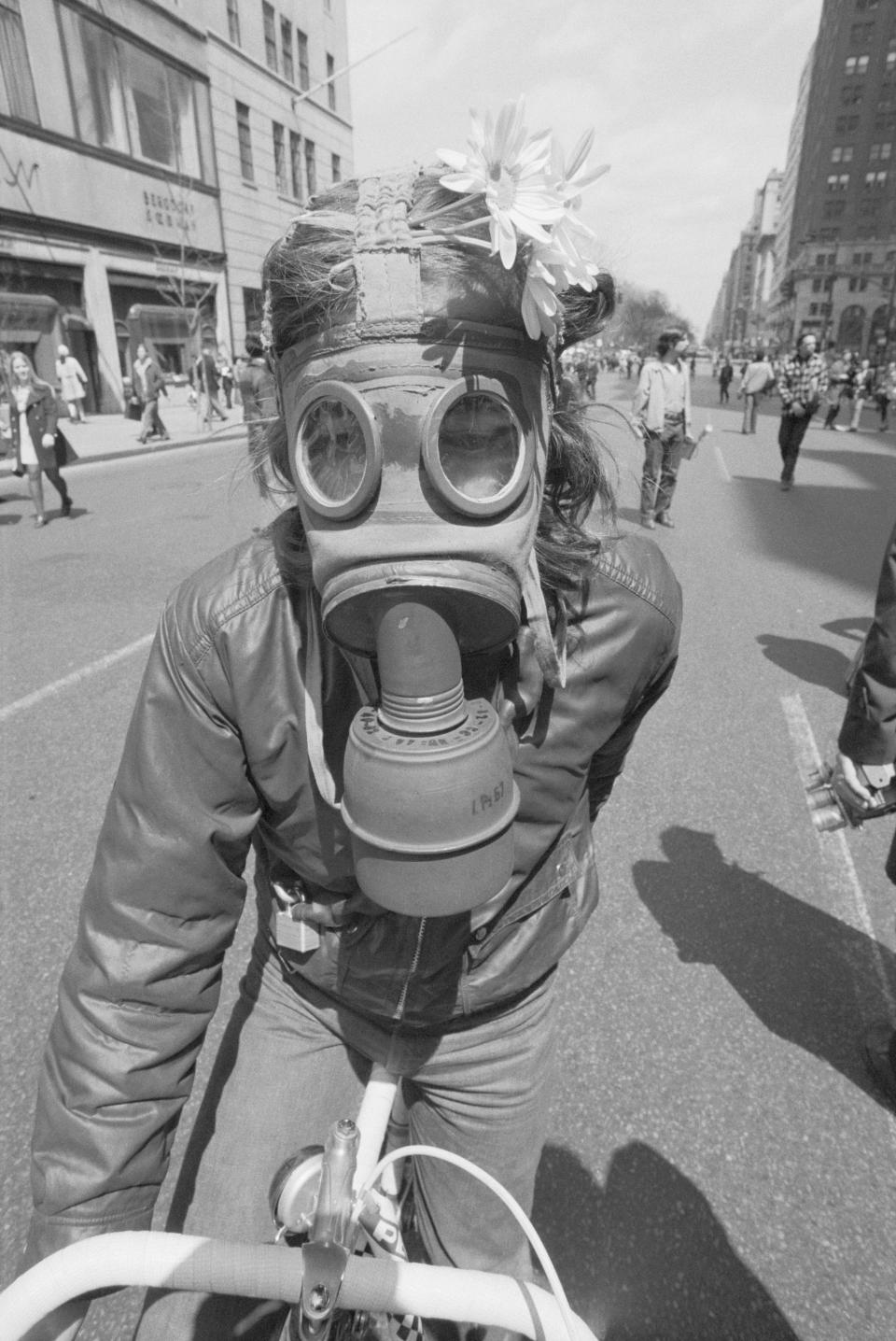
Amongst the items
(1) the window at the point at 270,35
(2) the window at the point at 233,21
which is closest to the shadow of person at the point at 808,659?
(2) the window at the point at 233,21

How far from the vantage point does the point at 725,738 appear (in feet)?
14.4

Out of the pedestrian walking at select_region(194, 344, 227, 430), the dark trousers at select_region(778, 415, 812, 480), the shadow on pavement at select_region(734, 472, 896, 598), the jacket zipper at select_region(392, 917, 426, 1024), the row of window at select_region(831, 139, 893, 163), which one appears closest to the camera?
the jacket zipper at select_region(392, 917, 426, 1024)

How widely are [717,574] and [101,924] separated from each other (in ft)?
23.2

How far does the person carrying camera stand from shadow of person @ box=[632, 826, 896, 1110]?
9 cm

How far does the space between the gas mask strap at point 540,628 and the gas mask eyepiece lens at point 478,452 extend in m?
0.11

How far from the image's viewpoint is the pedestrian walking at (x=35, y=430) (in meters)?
9.55

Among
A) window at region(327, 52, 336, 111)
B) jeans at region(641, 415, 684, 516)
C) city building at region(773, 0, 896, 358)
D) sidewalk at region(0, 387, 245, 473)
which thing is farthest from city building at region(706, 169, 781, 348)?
jeans at region(641, 415, 684, 516)

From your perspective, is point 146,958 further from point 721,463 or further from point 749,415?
point 749,415

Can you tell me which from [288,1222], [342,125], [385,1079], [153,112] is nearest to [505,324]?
[385,1079]

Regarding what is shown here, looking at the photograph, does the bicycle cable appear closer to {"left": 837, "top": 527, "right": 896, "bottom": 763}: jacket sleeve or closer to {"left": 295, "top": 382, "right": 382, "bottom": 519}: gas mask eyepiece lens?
{"left": 295, "top": 382, "right": 382, "bottom": 519}: gas mask eyepiece lens

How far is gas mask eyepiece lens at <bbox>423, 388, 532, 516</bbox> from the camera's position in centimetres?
106

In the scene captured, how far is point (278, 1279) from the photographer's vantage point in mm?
924

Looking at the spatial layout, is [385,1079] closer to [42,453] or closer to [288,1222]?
[288,1222]

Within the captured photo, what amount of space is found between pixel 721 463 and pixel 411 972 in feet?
51.2
